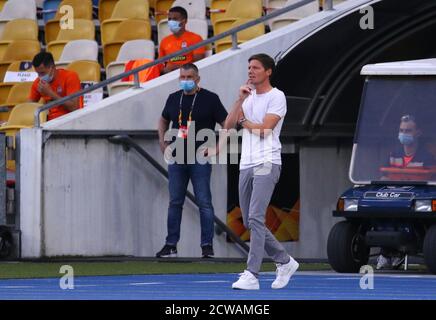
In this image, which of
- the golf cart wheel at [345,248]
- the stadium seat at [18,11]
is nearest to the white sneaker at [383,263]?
the golf cart wheel at [345,248]

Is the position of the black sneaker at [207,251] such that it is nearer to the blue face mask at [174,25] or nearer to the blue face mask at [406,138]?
the blue face mask at [406,138]

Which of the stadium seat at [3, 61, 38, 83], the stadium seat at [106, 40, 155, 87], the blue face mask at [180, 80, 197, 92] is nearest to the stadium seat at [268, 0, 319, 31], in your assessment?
the stadium seat at [106, 40, 155, 87]

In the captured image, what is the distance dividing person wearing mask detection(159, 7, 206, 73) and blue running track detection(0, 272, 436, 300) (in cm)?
500

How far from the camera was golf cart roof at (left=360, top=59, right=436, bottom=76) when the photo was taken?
57.1ft

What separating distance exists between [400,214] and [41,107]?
5473 millimetres

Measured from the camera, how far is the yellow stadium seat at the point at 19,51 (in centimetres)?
2377

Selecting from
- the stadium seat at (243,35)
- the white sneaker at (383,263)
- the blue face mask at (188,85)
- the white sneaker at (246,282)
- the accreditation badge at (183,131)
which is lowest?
the white sneaker at (383,263)

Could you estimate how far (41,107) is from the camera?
19641mm

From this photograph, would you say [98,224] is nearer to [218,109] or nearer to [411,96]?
[218,109]

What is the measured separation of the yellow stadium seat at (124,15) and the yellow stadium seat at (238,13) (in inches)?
54.1

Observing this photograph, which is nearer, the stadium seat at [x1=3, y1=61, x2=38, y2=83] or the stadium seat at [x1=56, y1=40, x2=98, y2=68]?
the stadium seat at [x1=56, y1=40, x2=98, y2=68]

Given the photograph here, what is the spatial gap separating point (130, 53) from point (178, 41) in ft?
4.57

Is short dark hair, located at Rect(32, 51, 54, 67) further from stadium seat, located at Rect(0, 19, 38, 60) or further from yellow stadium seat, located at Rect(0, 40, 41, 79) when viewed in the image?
stadium seat, located at Rect(0, 19, 38, 60)
